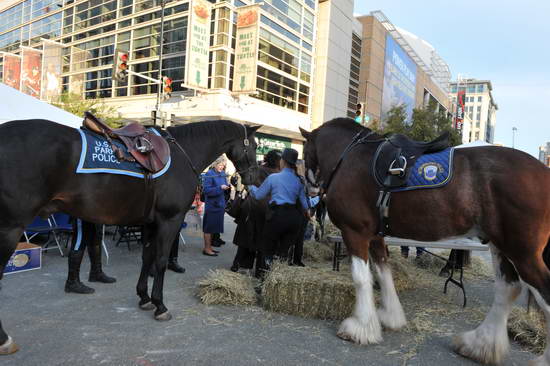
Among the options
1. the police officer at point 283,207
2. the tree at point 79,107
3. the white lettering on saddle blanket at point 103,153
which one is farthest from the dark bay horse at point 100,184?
the tree at point 79,107

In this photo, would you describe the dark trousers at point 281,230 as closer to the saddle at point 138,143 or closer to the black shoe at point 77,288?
the saddle at point 138,143

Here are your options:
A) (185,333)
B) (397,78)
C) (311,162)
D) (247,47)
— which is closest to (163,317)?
(185,333)

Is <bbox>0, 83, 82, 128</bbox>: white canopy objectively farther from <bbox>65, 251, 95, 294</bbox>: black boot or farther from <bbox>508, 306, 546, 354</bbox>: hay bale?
<bbox>508, 306, 546, 354</bbox>: hay bale

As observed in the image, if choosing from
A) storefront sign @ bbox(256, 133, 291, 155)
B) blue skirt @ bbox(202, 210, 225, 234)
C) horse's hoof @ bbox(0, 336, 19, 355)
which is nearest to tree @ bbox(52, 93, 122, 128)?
storefront sign @ bbox(256, 133, 291, 155)

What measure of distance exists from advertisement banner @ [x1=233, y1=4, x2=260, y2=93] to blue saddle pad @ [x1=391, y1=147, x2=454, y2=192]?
70.2 feet

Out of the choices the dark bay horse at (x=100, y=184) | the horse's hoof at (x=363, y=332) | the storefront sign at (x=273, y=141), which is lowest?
the horse's hoof at (x=363, y=332)

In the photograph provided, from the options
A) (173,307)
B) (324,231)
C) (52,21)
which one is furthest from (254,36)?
(52,21)

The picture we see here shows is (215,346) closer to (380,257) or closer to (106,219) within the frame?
(106,219)

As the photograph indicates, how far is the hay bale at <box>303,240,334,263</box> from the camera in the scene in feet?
21.6

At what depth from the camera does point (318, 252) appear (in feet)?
21.8

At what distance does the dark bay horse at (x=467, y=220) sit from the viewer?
298 centimetres

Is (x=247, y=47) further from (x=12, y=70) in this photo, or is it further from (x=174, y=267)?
(x=174, y=267)

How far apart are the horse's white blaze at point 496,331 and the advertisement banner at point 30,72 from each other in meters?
31.9

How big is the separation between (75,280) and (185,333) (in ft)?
6.60
